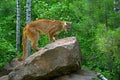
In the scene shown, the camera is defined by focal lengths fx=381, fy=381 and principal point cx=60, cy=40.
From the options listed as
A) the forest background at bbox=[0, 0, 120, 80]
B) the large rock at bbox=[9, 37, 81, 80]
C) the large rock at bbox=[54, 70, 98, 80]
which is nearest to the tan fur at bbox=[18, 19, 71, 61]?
the forest background at bbox=[0, 0, 120, 80]

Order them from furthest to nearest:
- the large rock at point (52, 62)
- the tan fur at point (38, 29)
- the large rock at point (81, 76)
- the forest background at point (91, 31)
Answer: the tan fur at point (38, 29), the large rock at point (81, 76), the large rock at point (52, 62), the forest background at point (91, 31)

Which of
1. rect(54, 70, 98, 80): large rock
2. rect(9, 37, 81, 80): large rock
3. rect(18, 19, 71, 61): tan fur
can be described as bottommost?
rect(54, 70, 98, 80): large rock

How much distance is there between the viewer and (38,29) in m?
12.6

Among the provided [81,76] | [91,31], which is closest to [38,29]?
[91,31]

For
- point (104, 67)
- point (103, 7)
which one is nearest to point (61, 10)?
point (104, 67)

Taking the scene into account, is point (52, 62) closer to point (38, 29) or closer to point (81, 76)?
point (81, 76)

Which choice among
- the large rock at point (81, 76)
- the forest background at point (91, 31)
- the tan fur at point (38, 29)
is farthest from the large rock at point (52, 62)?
the tan fur at point (38, 29)

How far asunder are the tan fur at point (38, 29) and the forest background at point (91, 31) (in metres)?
0.85

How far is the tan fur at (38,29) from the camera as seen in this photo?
40.9 ft

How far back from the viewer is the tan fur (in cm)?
1248

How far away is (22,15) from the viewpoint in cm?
2017

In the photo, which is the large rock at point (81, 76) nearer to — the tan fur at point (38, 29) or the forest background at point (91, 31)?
the forest background at point (91, 31)

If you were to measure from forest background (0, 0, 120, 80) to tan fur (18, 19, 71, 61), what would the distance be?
855 mm

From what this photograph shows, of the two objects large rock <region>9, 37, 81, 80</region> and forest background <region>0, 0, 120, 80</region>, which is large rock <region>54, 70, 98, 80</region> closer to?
large rock <region>9, 37, 81, 80</region>
